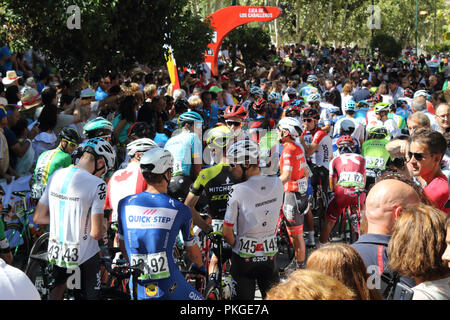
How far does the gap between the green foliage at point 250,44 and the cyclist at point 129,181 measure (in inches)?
757

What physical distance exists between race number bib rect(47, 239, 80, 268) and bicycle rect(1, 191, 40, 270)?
7.95ft

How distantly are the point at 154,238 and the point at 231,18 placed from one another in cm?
1597

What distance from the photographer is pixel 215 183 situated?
577cm

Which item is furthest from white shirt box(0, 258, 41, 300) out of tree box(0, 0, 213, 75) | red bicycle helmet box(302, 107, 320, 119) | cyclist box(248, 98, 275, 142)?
tree box(0, 0, 213, 75)

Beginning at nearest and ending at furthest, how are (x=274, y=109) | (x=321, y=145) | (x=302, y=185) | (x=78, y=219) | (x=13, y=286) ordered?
1. (x=13, y=286)
2. (x=78, y=219)
3. (x=302, y=185)
4. (x=321, y=145)
5. (x=274, y=109)

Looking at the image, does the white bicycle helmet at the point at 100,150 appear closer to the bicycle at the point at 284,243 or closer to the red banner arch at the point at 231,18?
the bicycle at the point at 284,243

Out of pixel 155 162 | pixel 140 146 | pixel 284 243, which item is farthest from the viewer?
pixel 284 243

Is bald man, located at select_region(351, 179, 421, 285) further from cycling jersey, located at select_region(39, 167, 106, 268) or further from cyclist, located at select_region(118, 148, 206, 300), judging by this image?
cycling jersey, located at select_region(39, 167, 106, 268)

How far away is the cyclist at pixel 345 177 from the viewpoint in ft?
26.0

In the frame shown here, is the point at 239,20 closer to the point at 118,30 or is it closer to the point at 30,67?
the point at 30,67

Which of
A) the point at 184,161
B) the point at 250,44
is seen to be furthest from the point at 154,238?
the point at 250,44

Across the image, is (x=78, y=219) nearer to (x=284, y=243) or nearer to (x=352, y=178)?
(x=284, y=243)
